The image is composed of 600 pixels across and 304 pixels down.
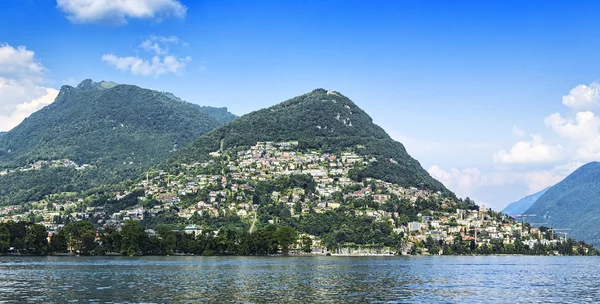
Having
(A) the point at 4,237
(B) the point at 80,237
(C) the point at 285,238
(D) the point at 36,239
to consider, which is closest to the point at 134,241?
(B) the point at 80,237

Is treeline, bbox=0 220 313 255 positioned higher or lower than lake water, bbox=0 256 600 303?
higher

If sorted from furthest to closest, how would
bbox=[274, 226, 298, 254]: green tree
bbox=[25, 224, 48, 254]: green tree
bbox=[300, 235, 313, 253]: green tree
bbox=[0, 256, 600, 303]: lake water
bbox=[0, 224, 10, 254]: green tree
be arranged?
1. bbox=[300, 235, 313, 253]: green tree
2. bbox=[274, 226, 298, 254]: green tree
3. bbox=[25, 224, 48, 254]: green tree
4. bbox=[0, 224, 10, 254]: green tree
5. bbox=[0, 256, 600, 303]: lake water

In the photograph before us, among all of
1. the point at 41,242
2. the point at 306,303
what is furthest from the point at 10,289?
the point at 41,242

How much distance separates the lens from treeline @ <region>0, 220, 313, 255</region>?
156 m

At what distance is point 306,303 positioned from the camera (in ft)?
184

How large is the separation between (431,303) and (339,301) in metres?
7.97

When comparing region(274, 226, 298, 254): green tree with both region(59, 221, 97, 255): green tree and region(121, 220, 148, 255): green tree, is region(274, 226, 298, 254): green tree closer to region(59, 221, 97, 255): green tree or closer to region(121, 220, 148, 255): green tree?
region(121, 220, 148, 255): green tree

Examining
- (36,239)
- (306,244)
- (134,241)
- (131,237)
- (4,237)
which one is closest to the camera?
(4,237)

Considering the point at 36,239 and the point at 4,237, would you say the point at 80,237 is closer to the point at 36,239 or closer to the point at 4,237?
Result: the point at 36,239

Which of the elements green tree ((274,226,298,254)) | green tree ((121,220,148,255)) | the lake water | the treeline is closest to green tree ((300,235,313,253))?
the treeline

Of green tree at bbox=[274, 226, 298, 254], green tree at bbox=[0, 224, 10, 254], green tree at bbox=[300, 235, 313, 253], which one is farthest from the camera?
green tree at bbox=[300, 235, 313, 253]

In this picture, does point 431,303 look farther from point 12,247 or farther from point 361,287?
point 12,247

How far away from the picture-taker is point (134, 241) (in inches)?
6535

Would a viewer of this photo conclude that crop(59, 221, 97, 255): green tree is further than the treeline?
Yes
